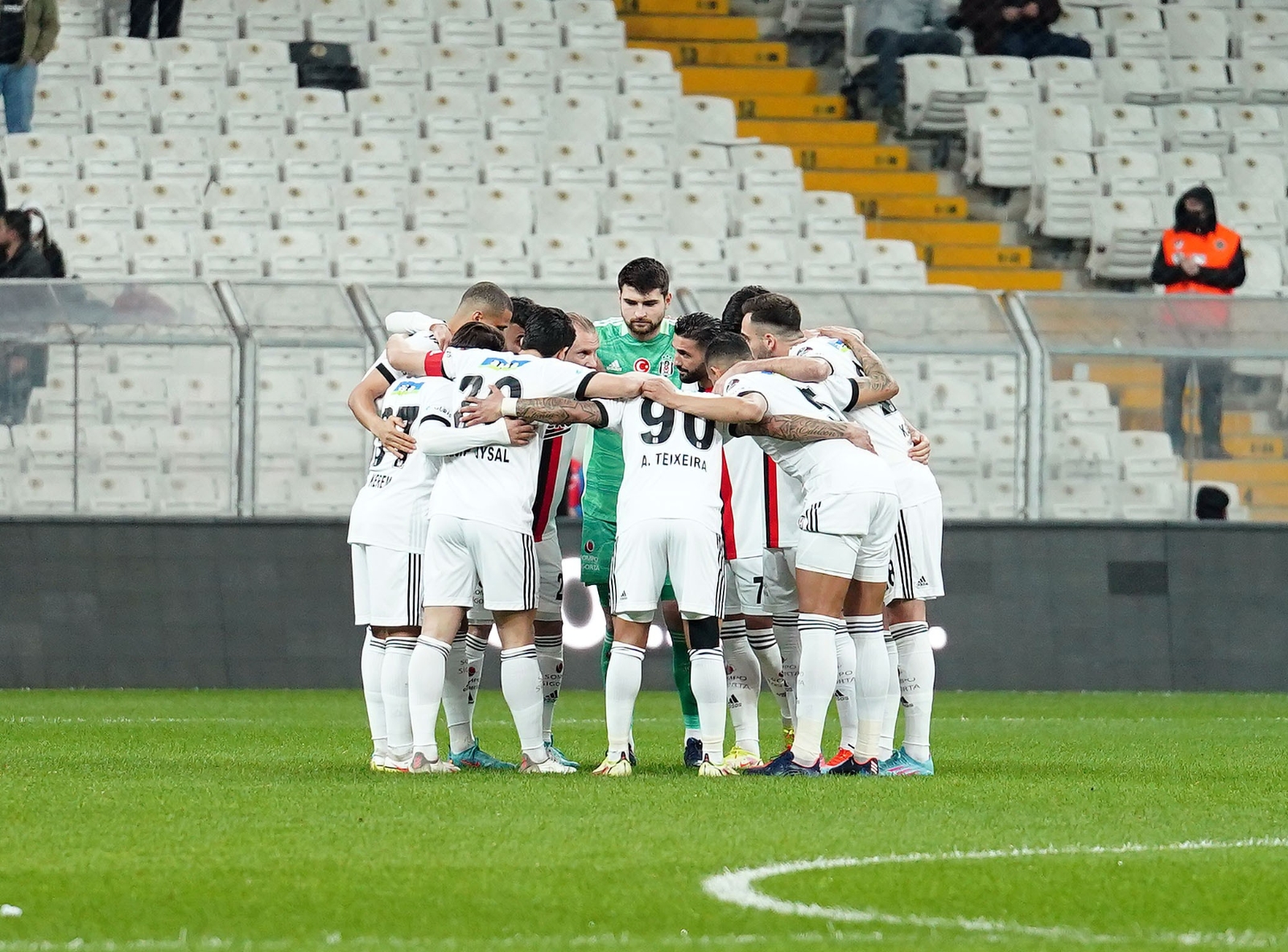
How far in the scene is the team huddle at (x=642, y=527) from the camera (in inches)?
316

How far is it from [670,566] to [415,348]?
144 centimetres

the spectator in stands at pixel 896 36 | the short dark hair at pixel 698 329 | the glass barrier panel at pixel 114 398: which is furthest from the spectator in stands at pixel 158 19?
the short dark hair at pixel 698 329

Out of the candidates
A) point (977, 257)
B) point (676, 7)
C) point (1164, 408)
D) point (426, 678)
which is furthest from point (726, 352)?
point (676, 7)

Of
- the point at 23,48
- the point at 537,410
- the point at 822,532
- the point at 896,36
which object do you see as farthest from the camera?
the point at 896,36

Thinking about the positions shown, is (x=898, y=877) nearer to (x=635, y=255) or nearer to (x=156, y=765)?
(x=156, y=765)

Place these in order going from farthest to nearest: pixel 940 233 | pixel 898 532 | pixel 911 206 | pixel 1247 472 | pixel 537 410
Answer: pixel 911 206
pixel 940 233
pixel 1247 472
pixel 898 532
pixel 537 410

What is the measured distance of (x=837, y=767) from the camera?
8367mm

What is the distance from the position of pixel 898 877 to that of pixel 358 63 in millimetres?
15944

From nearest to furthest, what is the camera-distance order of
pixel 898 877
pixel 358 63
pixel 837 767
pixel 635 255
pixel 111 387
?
pixel 898 877, pixel 837 767, pixel 111 387, pixel 635 255, pixel 358 63

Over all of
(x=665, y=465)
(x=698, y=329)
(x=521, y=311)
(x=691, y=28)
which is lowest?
(x=665, y=465)

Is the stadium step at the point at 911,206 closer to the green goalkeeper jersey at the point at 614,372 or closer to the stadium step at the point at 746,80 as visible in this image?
the stadium step at the point at 746,80

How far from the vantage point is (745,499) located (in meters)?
9.14

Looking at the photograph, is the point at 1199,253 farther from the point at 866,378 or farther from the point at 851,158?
the point at 866,378

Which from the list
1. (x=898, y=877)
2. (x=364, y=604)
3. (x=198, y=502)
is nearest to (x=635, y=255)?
(x=198, y=502)
